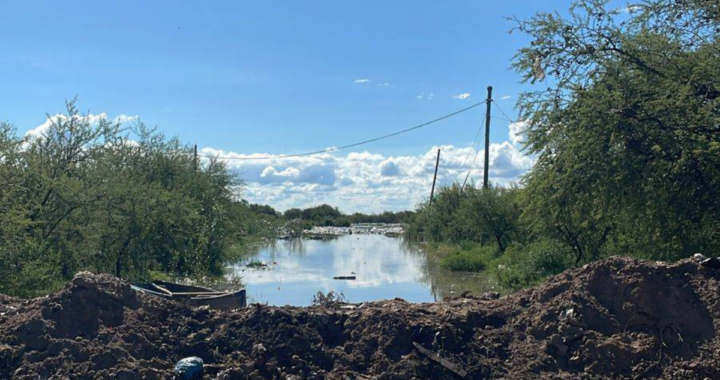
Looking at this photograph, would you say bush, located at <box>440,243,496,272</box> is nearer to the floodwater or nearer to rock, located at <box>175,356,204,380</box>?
the floodwater

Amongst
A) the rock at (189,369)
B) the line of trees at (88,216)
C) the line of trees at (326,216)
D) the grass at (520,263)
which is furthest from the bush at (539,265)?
the line of trees at (326,216)

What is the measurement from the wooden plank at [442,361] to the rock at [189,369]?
2496mm

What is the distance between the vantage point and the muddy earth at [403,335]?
7.20 meters

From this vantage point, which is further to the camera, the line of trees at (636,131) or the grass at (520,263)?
the grass at (520,263)

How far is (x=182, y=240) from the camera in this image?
2422 cm

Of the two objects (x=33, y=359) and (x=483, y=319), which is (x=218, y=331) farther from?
(x=483, y=319)

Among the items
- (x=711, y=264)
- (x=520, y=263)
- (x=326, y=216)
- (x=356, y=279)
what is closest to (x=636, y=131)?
(x=711, y=264)

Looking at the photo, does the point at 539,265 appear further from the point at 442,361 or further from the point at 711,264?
the point at 442,361

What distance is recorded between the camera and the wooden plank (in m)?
7.30

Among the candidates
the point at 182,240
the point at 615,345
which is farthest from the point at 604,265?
the point at 182,240

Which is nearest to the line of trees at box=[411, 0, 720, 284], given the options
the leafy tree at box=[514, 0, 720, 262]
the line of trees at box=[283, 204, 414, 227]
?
the leafy tree at box=[514, 0, 720, 262]

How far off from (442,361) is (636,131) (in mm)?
8243

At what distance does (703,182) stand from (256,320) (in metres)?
9.99

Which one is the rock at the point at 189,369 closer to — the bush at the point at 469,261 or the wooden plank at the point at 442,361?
the wooden plank at the point at 442,361
